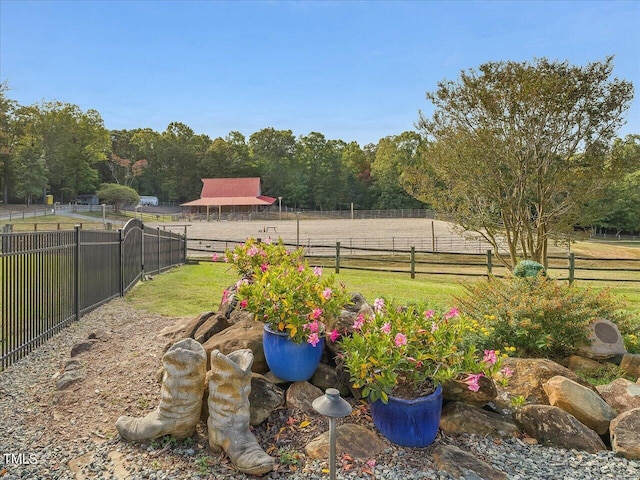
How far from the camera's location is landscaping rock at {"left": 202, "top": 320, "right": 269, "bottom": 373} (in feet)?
11.4

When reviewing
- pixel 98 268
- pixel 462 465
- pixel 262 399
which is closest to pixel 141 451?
pixel 262 399

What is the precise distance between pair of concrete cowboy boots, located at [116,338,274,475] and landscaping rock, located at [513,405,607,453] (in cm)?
205

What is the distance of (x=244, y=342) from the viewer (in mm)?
3518

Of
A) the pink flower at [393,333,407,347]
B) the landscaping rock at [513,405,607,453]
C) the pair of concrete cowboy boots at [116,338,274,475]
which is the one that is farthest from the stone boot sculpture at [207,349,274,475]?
the landscaping rock at [513,405,607,453]

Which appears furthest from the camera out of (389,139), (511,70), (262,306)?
(389,139)

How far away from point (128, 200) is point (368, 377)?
56896 millimetres

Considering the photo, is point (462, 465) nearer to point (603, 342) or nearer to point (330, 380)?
point (330, 380)

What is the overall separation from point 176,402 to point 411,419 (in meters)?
1.63

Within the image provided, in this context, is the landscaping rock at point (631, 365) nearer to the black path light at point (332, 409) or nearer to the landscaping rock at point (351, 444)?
the landscaping rock at point (351, 444)

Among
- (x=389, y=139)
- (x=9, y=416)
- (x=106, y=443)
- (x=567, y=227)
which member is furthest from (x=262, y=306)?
(x=389, y=139)

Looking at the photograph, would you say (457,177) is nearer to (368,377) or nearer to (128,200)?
(368,377)

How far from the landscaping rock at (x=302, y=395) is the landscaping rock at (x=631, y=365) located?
11.2 feet

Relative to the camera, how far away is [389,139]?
7100 cm

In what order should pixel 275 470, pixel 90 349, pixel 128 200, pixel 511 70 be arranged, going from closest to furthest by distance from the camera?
pixel 275 470, pixel 90 349, pixel 511 70, pixel 128 200
